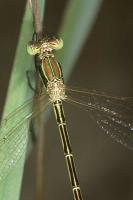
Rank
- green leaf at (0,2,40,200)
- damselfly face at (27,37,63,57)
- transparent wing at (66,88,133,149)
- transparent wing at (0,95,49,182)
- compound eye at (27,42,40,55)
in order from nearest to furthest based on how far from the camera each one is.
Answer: green leaf at (0,2,40,200), transparent wing at (0,95,49,182), compound eye at (27,42,40,55), damselfly face at (27,37,63,57), transparent wing at (66,88,133,149)

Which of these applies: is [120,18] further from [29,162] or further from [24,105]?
[24,105]

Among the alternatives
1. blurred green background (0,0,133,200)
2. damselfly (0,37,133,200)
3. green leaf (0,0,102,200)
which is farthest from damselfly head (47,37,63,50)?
blurred green background (0,0,133,200)

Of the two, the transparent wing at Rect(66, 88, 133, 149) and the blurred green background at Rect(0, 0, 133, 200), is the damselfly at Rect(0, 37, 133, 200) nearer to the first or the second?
the transparent wing at Rect(66, 88, 133, 149)

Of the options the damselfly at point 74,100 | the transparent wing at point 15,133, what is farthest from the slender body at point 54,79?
the transparent wing at point 15,133

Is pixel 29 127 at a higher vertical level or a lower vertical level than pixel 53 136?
lower

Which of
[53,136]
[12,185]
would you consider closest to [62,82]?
[12,185]

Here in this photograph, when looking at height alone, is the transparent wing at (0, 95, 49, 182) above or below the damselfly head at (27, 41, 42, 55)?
below
